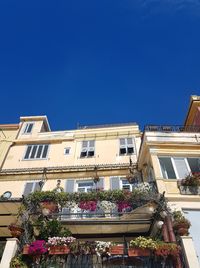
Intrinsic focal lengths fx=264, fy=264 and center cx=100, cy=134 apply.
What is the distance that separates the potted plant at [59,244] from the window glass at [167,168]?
6.40m

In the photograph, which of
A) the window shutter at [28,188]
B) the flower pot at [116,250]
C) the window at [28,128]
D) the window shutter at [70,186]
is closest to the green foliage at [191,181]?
the flower pot at [116,250]

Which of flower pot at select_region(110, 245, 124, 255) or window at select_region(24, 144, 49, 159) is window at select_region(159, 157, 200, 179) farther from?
window at select_region(24, 144, 49, 159)

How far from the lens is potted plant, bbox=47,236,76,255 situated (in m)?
10.2

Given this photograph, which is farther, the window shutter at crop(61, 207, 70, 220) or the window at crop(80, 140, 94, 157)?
the window at crop(80, 140, 94, 157)

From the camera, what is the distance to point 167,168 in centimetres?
1486

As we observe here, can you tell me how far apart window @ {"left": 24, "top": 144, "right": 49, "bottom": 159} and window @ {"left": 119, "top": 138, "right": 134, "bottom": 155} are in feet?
18.9

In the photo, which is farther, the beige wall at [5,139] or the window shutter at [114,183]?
the beige wall at [5,139]

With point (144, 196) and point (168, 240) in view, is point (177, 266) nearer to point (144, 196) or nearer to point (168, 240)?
point (168, 240)

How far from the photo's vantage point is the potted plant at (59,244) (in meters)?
10.2

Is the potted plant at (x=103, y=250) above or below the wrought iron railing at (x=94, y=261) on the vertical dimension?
above

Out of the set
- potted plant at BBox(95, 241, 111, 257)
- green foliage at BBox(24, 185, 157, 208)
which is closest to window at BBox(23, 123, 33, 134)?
green foliage at BBox(24, 185, 157, 208)

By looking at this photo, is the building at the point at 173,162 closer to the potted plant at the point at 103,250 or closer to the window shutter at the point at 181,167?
the window shutter at the point at 181,167

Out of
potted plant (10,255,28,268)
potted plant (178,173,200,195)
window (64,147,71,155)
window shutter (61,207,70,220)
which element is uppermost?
window (64,147,71,155)

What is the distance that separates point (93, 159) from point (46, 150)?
3917 millimetres
